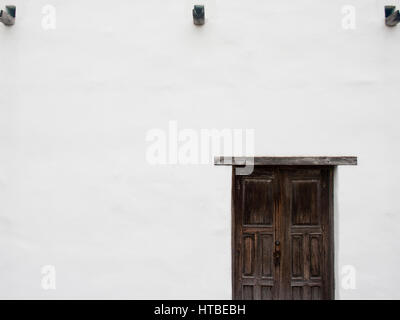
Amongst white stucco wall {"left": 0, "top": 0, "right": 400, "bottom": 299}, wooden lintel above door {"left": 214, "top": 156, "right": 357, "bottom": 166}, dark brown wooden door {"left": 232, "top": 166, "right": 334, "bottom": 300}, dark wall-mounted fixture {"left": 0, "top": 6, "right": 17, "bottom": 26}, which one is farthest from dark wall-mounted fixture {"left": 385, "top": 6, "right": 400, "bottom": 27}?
dark wall-mounted fixture {"left": 0, "top": 6, "right": 17, "bottom": 26}

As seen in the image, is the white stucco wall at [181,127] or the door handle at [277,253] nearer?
the white stucco wall at [181,127]

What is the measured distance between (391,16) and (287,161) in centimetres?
206

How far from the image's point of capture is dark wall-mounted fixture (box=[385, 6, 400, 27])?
3.99 m

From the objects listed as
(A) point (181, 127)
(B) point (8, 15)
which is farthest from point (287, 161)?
(B) point (8, 15)

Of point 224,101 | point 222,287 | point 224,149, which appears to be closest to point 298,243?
point 222,287

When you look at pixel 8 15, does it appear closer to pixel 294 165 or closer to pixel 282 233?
pixel 294 165

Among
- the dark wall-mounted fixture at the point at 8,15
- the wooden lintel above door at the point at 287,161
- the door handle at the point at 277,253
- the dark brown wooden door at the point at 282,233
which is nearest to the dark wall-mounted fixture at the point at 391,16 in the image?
the wooden lintel above door at the point at 287,161

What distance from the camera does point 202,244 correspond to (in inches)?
162

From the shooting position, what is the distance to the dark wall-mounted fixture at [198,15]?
156 inches

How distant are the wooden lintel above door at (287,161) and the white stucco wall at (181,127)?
80 millimetres

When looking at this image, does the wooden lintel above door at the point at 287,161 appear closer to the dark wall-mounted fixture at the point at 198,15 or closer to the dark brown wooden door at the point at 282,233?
the dark brown wooden door at the point at 282,233

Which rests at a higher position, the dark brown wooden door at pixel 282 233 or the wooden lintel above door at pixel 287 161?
the wooden lintel above door at pixel 287 161

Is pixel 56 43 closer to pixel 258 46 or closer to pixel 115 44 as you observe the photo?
pixel 115 44

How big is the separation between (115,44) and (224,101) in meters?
1.50
